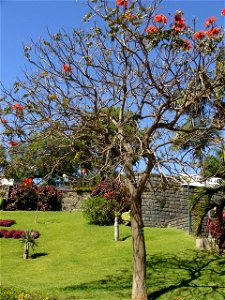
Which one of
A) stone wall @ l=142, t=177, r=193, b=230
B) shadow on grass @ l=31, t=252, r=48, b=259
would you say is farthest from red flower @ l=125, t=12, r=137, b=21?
stone wall @ l=142, t=177, r=193, b=230

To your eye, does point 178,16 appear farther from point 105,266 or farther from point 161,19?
point 105,266

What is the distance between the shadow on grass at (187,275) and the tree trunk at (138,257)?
20.4 inches

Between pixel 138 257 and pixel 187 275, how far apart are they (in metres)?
2.56

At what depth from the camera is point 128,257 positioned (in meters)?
11.9

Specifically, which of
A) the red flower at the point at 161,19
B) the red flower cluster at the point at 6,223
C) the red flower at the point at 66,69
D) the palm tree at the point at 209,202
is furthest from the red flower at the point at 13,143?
the red flower cluster at the point at 6,223

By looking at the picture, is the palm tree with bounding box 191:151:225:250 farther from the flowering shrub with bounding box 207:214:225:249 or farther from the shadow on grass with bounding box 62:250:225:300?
the shadow on grass with bounding box 62:250:225:300

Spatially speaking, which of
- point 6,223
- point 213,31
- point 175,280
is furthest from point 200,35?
point 6,223

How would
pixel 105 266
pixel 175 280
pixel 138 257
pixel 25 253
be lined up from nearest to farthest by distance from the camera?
pixel 138 257 < pixel 175 280 < pixel 105 266 < pixel 25 253

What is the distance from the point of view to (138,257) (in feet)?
26.3

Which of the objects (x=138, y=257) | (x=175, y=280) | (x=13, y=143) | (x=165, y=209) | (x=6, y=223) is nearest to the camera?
(x=138, y=257)

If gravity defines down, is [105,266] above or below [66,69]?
below

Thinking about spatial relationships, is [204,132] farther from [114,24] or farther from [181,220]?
[181,220]

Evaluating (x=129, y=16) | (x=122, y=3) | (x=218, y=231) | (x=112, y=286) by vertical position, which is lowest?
(x=112, y=286)

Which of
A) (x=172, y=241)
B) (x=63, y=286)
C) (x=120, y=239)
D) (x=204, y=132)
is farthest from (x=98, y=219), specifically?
(x=204, y=132)
